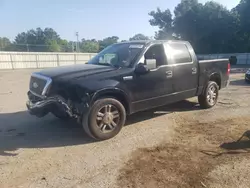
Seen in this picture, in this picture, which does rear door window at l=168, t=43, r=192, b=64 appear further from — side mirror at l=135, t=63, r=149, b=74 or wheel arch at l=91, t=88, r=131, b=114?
wheel arch at l=91, t=88, r=131, b=114

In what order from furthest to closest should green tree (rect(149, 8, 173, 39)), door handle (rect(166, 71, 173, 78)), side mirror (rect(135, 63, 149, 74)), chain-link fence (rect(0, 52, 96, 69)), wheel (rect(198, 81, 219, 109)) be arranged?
green tree (rect(149, 8, 173, 39)) < chain-link fence (rect(0, 52, 96, 69)) < wheel (rect(198, 81, 219, 109)) < door handle (rect(166, 71, 173, 78)) < side mirror (rect(135, 63, 149, 74))

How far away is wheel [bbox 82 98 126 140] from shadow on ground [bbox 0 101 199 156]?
→ 0.30m

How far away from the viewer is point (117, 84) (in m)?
4.63

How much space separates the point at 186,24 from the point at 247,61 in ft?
39.3

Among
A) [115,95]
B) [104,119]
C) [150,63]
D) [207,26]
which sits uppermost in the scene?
[207,26]

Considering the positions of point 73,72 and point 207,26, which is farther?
point 207,26

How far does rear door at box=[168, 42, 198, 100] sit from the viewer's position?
5785 mm

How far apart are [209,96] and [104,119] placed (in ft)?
A: 12.2

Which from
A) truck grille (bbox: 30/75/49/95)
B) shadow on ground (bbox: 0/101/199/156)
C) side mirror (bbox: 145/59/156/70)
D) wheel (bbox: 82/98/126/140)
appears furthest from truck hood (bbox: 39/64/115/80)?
shadow on ground (bbox: 0/101/199/156)

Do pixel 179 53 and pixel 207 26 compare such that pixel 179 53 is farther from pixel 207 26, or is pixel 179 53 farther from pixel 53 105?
pixel 207 26

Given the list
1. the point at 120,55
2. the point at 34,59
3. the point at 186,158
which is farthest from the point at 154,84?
the point at 34,59

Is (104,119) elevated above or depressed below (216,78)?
below

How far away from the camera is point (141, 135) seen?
4.84 m

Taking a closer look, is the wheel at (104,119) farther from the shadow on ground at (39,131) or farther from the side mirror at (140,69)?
the side mirror at (140,69)
